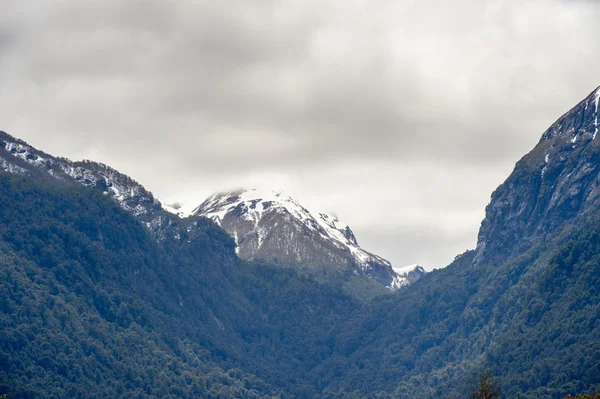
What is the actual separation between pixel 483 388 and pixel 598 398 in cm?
2197

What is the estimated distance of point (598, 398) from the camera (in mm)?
198750

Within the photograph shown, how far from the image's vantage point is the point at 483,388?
7751 inches
